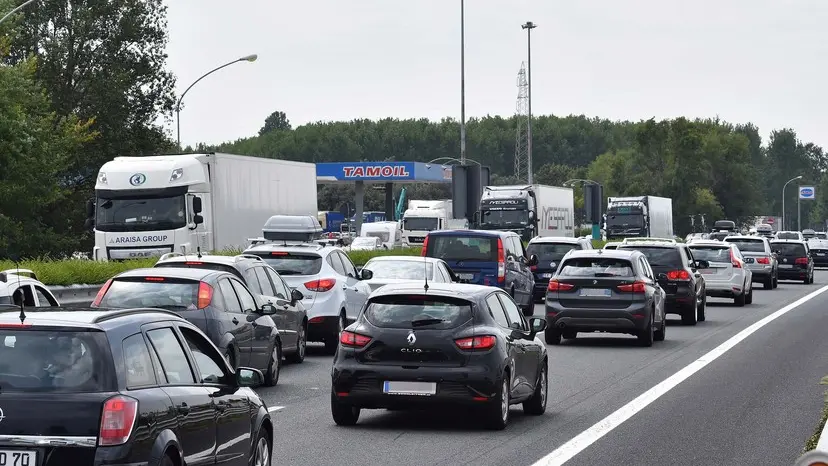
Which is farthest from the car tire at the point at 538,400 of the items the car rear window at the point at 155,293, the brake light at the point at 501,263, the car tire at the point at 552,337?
the brake light at the point at 501,263

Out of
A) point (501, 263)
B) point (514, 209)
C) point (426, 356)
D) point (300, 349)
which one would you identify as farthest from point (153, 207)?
point (514, 209)

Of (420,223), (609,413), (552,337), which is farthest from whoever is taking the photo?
(420,223)

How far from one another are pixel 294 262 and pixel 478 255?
31.7ft

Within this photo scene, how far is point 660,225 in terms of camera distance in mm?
80250

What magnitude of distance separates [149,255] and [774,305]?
16.0 meters

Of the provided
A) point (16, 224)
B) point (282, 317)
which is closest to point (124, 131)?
point (16, 224)

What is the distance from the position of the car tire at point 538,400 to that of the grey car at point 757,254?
34.1 metres

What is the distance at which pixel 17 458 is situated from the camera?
714 centimetres

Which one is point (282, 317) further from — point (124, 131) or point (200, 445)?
point (124, 131)

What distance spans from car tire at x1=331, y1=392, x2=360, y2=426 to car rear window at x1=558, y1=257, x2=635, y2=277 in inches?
431

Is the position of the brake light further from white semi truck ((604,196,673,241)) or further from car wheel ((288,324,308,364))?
white semi truck ((604,196,673,241))

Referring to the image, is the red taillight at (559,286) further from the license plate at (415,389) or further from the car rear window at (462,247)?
the license plate at (415,389)

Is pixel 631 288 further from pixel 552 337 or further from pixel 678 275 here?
pixel 678 275

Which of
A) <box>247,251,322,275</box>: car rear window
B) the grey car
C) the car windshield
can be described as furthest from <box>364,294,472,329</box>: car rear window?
the grey car
